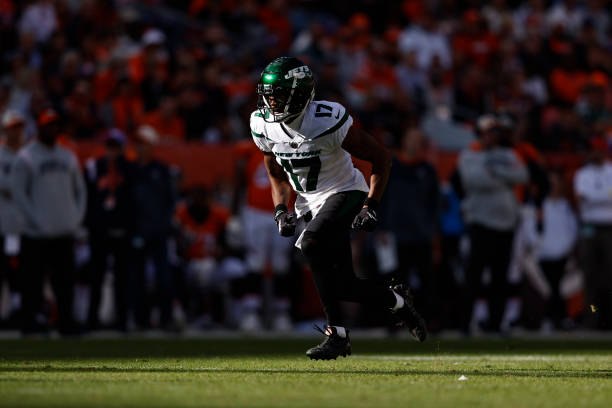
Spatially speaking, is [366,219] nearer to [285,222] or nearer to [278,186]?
[285,222]

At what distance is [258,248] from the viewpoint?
13.9m

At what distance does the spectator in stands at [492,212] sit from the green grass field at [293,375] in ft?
6.74

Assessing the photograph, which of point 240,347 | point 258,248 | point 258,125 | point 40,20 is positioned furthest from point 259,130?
point 40,20

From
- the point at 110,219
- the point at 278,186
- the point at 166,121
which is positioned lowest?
the point at 110,219

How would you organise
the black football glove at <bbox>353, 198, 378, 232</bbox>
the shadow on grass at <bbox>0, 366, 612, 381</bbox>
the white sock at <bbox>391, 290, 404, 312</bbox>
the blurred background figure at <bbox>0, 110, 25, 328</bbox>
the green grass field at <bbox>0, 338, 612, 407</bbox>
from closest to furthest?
1. the green grass field at <bbox>0, 338, 612, 407</bbox>
2. the shadow on grass at <bbox>0, 366, 612, 381</bbox>
3. the black football glove at <bbox>353, 198, 378, 232</bbox>
4. the white sock at <bbox>391, 290, 404, 312</bbox>
5. the blurred background figure at <bbox>0, 110, 25, 328</bbox>

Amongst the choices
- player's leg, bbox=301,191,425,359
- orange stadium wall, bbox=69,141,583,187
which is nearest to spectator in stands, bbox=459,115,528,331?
orange stadium wall, bbox=69,141,583,187

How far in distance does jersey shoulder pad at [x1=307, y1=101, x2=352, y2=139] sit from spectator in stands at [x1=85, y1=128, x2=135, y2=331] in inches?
211

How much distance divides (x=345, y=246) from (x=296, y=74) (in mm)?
1135

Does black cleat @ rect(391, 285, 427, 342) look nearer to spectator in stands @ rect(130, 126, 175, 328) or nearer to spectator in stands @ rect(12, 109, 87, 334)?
spectator in stands @ rect(12, 109, 87, 334)

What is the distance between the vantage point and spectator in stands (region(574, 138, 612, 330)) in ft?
45.2

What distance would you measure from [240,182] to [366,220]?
686 cm

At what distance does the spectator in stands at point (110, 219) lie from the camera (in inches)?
495

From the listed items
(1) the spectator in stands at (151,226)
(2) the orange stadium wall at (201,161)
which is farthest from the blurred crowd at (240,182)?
(2) the orange stadium wall at (201,161)

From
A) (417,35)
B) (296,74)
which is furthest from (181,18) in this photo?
(296,74)
